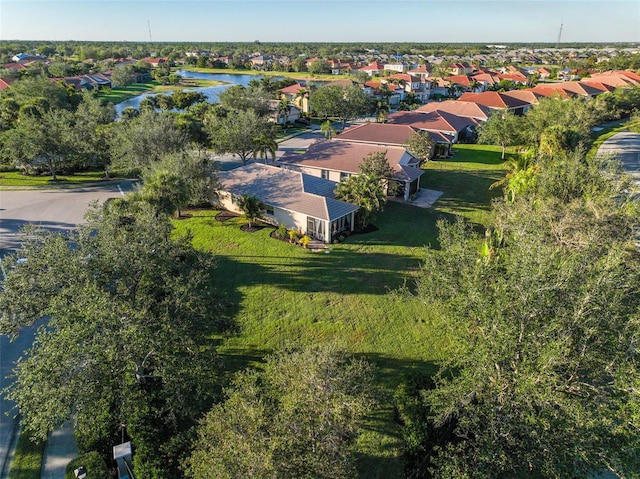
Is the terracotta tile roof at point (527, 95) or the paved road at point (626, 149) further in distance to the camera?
the terracotta tile roof at point (527, 95)

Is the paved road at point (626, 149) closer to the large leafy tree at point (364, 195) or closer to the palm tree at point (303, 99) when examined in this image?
the large leafy tree at point (364, 195)

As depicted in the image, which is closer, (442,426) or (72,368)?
(72,368)

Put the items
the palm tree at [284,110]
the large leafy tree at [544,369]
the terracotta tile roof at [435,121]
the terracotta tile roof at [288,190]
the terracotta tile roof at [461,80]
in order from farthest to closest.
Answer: the terracotta tile roof at [461,80] < the palm tree at [284,110] < the terracotta tile roof at [435,121] < the terracotta tile roof at [288,190] < the large leafy tree at [544,369]

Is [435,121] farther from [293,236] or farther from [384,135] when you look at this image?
[293,236]

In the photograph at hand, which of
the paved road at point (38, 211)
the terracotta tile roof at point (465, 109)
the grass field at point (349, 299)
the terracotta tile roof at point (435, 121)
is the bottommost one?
the grass field at point (349, 299)


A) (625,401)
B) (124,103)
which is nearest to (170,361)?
(625,401)

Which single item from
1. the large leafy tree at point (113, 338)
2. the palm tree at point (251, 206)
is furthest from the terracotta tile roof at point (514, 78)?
the large leafy tree at point (113, 338)

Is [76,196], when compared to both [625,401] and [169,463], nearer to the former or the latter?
[169,463]

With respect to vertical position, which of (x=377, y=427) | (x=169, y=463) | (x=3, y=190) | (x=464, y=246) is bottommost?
(x=377, y=427)
